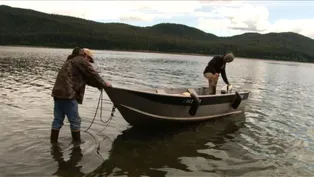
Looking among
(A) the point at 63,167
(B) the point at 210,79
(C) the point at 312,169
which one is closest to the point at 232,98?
(B) the point at 210,79

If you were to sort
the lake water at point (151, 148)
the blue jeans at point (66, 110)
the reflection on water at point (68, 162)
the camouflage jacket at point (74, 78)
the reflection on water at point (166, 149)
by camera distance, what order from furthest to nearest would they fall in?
1. the blue jeans at point (66, 110)
2. the camouflage jacket at point (74, 78)
3. the reflection on water at point (166, 149)
4. the lake water at point (151, 148)
5. the reflection on water at point (68, 162)

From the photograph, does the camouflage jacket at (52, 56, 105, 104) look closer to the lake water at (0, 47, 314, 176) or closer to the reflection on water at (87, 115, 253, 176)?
the lake water at (0, 47, 314, 176)

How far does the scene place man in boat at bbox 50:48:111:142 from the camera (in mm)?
8828

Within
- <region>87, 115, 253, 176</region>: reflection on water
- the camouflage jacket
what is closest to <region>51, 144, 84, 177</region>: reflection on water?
<region>87, 115, 253, 176</region>: reflection on water

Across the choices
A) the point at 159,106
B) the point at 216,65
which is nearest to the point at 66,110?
the point at 159,106

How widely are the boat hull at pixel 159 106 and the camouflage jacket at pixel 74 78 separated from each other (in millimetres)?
1098

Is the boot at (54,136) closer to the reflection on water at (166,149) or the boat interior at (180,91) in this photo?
the reflection on water at (166,149)

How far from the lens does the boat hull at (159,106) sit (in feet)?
35.1

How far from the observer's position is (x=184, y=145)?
430 inches

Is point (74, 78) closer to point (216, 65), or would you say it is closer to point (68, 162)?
point (68, 162)

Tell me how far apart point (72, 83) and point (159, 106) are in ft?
12.2

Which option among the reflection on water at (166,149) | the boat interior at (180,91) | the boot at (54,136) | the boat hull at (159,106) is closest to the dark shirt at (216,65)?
the boat interior at (180,91)

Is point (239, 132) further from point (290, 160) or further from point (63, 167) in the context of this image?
point (63, 167)

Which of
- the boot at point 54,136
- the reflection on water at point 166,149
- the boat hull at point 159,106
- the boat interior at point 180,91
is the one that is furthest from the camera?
the boat interior at point 180,91
